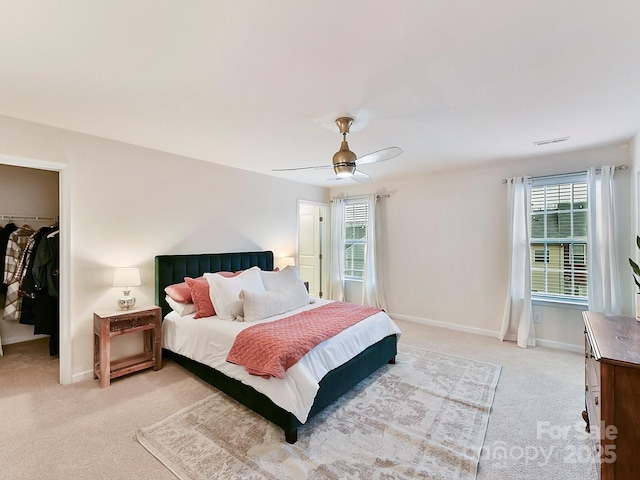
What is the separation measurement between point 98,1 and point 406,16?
54.6 inches

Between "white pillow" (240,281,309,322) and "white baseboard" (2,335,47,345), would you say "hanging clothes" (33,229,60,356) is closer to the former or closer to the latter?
"white baseboard" (2,335,47,345)

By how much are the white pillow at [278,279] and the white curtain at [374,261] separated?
1.83m

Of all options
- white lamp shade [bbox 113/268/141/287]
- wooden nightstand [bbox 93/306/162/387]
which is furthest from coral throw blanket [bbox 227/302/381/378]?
white lamp shade [bbox 113/268/141/287]

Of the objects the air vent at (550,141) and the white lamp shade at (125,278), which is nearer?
the white lamp shade at (125,278)

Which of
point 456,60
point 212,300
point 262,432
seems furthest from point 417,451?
point 456,60

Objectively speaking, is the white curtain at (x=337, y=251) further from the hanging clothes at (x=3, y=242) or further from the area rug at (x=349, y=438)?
the hanging clothes at (x=3, y=242)

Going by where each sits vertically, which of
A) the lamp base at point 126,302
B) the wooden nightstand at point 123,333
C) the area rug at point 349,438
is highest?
the lamp base at point 126,302

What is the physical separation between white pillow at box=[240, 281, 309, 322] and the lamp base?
1158 millimetres

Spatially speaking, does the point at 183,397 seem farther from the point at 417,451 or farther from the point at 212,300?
the point at 417,451

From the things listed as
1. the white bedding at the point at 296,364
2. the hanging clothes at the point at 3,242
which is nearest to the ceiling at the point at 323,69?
the white bedding at the point at 296,364

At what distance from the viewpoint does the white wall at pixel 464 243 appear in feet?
11.8

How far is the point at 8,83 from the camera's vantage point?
1.99 meters

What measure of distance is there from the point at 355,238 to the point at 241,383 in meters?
3.77

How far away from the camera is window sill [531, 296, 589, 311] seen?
3.54 metres
